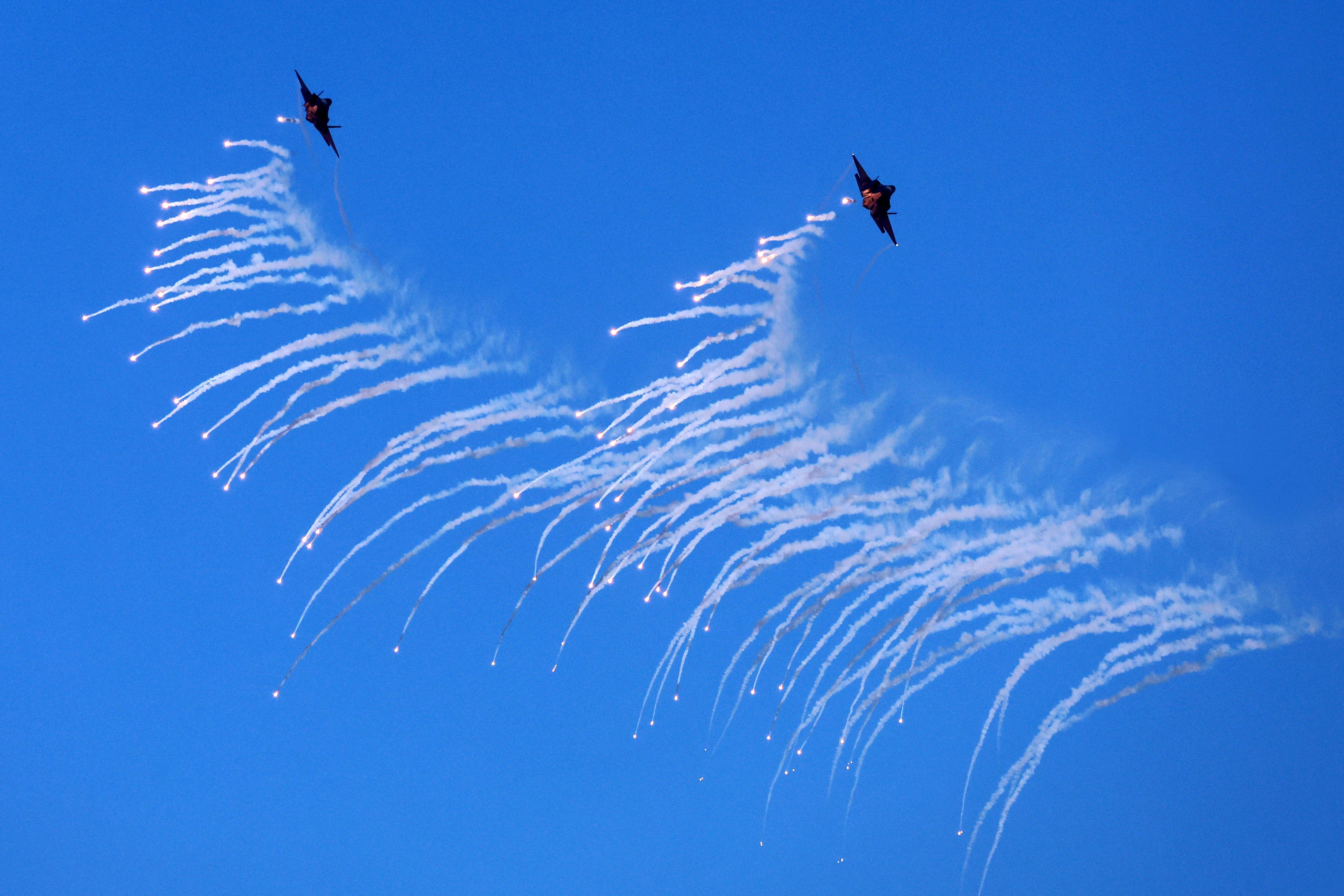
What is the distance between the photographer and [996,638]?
35906mm

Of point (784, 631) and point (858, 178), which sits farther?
point (858, 178)

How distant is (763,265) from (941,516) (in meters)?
10.2

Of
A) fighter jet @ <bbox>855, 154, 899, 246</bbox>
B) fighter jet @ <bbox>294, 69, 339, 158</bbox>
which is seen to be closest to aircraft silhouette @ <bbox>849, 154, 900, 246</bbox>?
fighter jet @ <bbox>855, 154, 899, 246</bbox>

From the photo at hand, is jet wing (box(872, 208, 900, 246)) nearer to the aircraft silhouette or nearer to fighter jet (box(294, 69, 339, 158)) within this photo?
the aircraft silhouette

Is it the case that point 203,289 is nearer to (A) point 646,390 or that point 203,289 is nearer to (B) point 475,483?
(B) point 475,483

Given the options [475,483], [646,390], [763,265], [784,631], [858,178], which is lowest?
[784,631]

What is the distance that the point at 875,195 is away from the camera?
38.7m

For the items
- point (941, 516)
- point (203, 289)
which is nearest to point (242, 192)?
point (203, 289)

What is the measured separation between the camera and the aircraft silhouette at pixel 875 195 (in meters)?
38.7

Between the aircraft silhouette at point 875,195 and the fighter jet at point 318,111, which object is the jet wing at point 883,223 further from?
the fighter jet at point 318,111

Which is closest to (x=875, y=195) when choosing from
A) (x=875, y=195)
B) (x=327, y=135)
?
(x=875, y=195)

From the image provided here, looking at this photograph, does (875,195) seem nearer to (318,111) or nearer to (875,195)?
(875,195)

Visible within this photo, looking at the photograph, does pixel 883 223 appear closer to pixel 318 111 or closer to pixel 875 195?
pixel 875 195

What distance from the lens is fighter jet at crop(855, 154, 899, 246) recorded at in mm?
38719
